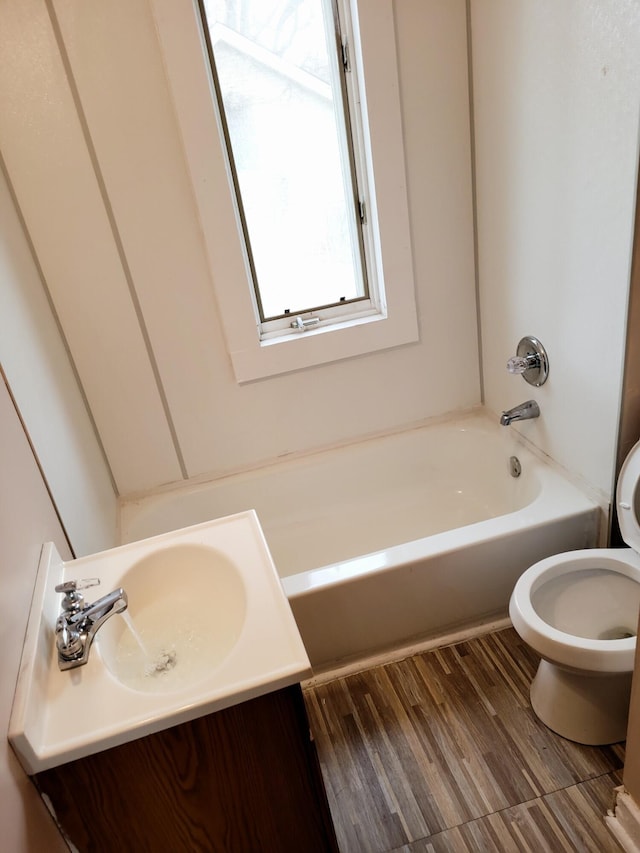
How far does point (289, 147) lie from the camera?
6.69 ft

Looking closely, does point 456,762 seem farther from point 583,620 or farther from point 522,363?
point 522,363

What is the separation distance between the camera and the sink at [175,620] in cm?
110

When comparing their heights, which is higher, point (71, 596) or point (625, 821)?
point (71, 596)

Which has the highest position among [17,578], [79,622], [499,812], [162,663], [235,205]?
[235,205]

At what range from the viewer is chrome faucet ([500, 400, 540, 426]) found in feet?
6.74

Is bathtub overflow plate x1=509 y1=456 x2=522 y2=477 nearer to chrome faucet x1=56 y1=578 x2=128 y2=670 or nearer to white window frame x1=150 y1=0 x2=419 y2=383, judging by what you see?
white window frame x1=150 y1=0 x2=419 y2=383

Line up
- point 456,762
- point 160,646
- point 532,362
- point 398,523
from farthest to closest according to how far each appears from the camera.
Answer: point 398,523 < point 532,362 < point 456,762 < point 160,646

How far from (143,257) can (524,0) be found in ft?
4.35

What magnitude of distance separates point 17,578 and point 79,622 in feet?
0.43

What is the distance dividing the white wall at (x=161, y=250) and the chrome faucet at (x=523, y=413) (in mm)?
397

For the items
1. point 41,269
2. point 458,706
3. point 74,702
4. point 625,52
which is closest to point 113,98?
point 41,269

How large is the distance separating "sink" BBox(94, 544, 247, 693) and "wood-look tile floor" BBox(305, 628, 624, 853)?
0.70 meters

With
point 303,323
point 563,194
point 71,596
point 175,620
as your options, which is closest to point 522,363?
point 563,194

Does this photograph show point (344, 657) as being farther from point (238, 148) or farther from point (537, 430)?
point (238, 148)
